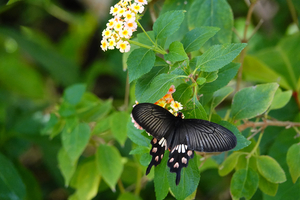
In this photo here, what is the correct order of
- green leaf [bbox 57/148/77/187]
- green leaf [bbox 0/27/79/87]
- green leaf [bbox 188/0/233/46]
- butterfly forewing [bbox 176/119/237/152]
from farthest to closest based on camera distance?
green leaf [bbox 0/27/79/87], green leaf [bbox 57/148/77/187], green leaf [bbox 188/0/233/46], butterfly forewing [bbox 176/119/237/152]

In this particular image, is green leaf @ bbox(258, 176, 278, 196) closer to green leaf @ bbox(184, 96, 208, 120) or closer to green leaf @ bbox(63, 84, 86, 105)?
green leaf @ bbox(184, 96, 208, 120)

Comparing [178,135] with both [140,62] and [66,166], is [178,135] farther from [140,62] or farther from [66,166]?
[66,166]

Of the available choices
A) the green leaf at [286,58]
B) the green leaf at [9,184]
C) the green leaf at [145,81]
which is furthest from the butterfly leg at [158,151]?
the green leaf at [286,58]

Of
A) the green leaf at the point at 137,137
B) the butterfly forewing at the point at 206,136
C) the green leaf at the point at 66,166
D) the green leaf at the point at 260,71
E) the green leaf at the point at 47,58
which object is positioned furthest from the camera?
the green leaf at the point at 47,58

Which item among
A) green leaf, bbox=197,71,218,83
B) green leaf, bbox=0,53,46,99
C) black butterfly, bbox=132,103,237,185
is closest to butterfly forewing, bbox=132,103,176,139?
black butterfly, bbox=132,103,237,185

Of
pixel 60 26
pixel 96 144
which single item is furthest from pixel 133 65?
pixel 60 26

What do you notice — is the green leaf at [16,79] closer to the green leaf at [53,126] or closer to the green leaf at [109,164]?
the green leaf at [53,126]
